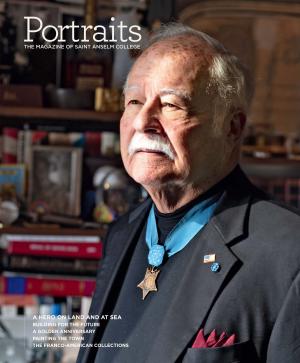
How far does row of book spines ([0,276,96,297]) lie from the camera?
1954 millimetres

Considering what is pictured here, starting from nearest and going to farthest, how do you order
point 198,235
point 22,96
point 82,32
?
point 198,235 < point 82,32 < point 22,96

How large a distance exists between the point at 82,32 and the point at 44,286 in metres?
0.86

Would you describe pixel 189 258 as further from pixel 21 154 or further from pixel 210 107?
pixel 21 154

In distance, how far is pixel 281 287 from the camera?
99 cm

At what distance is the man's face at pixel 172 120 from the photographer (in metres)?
1.07

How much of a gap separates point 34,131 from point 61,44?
2.13ft

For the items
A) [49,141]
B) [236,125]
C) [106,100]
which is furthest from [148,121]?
[49,141]

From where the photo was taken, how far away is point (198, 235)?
1.12 metres

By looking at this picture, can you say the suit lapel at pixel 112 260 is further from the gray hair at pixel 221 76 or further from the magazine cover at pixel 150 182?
the gray hair at pixel 221 76

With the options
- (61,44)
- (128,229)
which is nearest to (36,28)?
(61,44)

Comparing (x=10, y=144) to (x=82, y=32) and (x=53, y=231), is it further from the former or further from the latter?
(x=82, y=32)

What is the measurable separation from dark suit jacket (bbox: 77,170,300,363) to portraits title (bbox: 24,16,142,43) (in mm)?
404

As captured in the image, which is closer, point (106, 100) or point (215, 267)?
point (215, 267)

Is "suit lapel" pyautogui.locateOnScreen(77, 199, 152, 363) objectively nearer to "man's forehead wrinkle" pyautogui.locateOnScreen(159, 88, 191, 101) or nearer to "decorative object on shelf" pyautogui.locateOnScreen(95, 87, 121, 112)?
"man's forehead wrinkle" pyautogui.locateOnScreen(159, 88, 191, 101)
